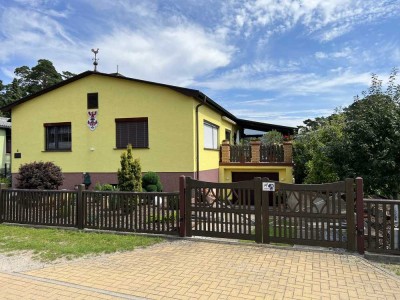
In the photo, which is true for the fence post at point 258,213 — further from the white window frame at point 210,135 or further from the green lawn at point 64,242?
the white window frame at point 210,135

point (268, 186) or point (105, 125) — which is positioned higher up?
point (105, 125)

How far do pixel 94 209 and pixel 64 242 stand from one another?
1220 mm

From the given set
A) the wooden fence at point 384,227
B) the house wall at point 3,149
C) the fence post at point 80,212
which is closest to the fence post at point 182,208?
the fence post at point 80,212

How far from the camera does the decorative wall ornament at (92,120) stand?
48.5 feet

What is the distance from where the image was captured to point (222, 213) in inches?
275

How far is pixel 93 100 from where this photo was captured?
14.9 metres

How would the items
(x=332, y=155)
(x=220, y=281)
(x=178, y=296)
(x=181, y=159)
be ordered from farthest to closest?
(x=181, y=159), (x=332, y=155), (x=220, y=281), (x=178, y=296)

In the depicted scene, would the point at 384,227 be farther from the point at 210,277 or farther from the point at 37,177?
the point at 37,177

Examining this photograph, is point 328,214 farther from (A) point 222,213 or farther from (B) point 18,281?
(B) point 18,281

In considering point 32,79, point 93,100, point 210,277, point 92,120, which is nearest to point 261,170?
point 92,120

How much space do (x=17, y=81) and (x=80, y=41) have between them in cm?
5148

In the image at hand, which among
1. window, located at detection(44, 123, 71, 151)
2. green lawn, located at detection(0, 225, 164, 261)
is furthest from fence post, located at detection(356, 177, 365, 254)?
window, located at detection(44, 123, 71, 151)

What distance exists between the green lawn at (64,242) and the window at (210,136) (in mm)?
8514

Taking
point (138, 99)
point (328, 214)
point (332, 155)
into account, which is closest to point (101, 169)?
point (138, 99)
